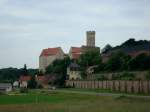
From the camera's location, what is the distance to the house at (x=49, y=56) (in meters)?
177

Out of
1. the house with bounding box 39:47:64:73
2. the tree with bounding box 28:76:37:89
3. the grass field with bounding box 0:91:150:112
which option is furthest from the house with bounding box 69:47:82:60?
the grass field with bounding box 0:91:150:112

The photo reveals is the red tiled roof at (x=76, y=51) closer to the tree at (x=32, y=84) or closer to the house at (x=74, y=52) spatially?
the house at (x=74, y=52)

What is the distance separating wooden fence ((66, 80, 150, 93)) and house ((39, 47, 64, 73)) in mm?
69950

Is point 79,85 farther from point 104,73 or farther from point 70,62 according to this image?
point 70,62

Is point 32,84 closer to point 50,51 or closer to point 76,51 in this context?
point 76,51

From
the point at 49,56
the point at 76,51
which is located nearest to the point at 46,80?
the point at 76,51

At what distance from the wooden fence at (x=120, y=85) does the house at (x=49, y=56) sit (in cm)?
6995

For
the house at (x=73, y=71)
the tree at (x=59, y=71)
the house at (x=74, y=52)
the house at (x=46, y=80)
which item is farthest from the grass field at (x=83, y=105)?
the house at (x=74, y=52)

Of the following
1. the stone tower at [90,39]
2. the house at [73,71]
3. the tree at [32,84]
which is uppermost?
the stone tower at [90,39]

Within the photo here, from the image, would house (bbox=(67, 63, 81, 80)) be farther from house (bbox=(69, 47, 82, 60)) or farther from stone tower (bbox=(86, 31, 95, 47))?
stone tower (bbox=(86, 31, 95, 47))

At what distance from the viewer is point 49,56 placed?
179875 mm

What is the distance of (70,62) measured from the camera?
13988 centimetres

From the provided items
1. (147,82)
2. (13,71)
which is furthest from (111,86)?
(13,71)

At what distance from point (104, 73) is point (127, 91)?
960 inches
